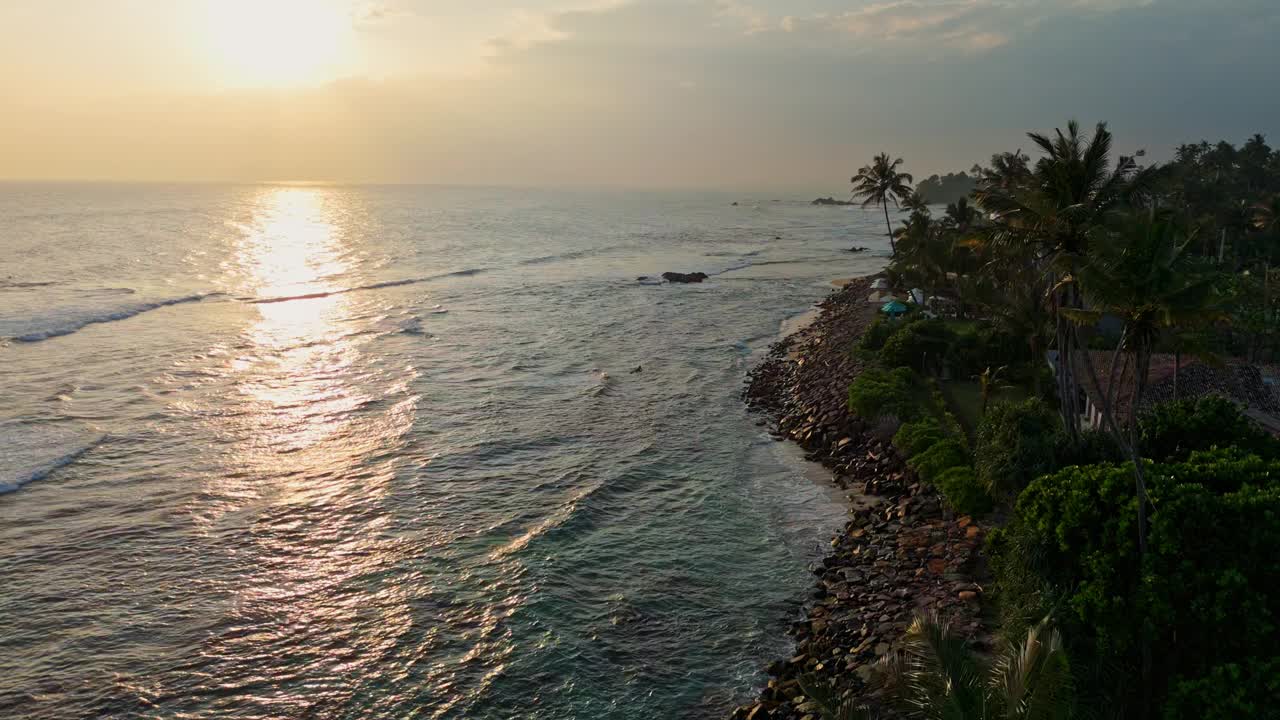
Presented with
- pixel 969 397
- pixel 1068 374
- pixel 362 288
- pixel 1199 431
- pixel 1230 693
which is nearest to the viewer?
pixel 1230 693

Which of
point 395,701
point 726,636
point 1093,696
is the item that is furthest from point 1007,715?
point 395,701

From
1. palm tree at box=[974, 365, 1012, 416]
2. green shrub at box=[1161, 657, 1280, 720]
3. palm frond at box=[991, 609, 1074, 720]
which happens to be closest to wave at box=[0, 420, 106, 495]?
palm frond at box=[991, 609, 1074, 720]

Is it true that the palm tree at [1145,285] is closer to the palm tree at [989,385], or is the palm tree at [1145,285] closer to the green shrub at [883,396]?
the palm tree at [989,385]

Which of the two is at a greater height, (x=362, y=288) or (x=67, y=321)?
(x=362, y=288)

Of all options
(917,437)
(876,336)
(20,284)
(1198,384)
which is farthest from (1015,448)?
(20,284)

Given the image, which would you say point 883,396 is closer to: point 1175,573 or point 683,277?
point 1175,573

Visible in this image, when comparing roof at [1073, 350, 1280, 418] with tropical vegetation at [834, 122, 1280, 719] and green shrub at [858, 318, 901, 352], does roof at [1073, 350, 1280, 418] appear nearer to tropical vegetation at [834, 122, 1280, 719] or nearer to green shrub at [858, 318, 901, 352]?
tropical vegetation at [834, 122, 1280, 719]
